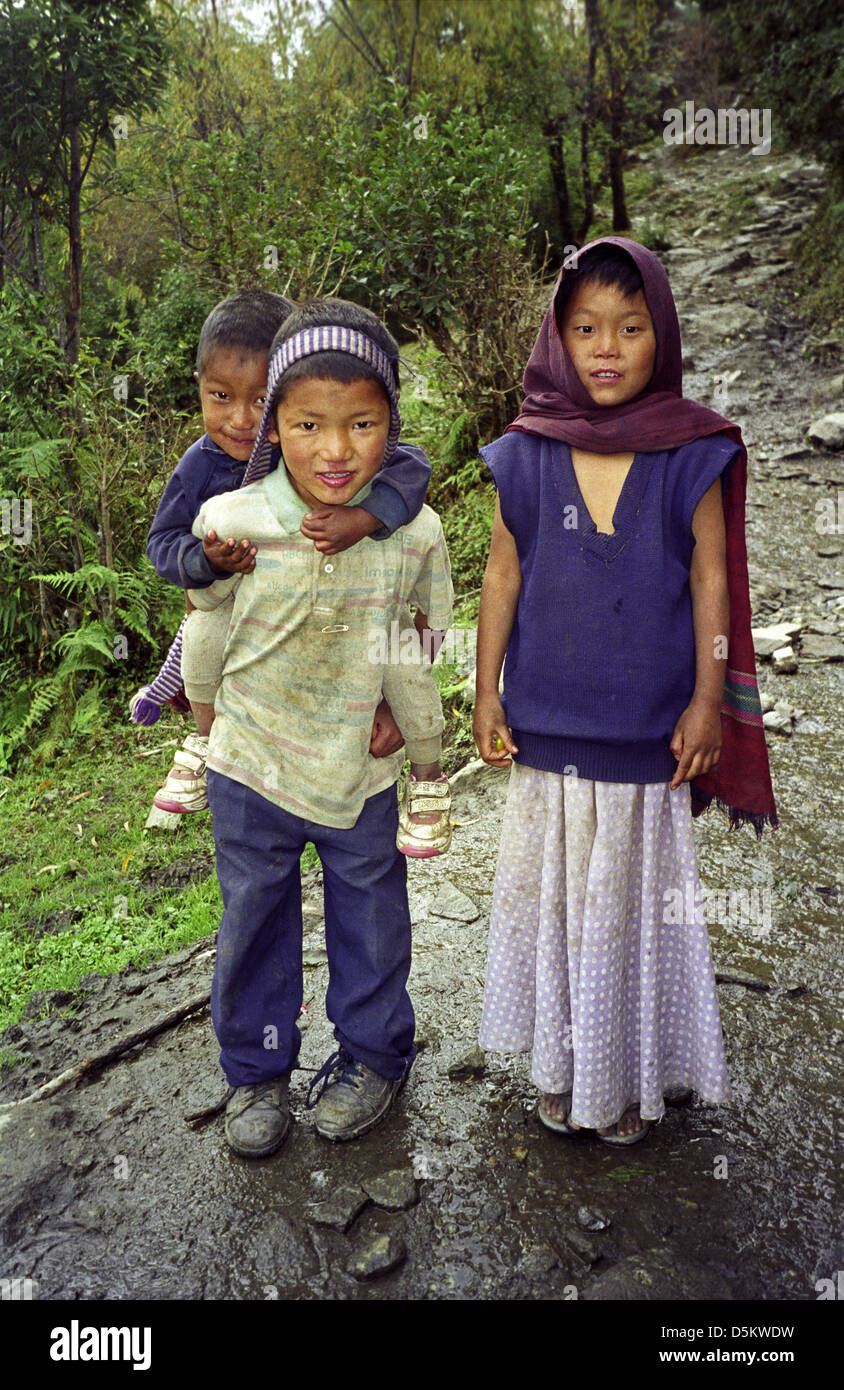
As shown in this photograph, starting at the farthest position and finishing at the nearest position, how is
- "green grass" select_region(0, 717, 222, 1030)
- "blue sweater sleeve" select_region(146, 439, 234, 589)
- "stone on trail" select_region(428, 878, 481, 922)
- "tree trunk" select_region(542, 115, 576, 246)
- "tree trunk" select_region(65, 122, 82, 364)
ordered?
"tree trunk" select_region(542, 115, 576, 246)
"tree trunk" select_region(65, 122, 82, 364)
"green grass" select_region(0, 717, 222, 1030)
"stone on trail" select_region(428, 878, 481, 922)
"blue sweater sleeve" select_region(146, 439, 234, 589)

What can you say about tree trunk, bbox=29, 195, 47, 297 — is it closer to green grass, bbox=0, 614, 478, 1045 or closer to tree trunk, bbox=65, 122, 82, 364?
tree trunk, bbox=65, 122, 82, 364

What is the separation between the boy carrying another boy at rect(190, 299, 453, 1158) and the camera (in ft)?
6.72

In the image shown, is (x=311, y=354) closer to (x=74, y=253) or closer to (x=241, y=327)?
(x=241, y=327)

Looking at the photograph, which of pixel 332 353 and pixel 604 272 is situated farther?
pixel 604 272

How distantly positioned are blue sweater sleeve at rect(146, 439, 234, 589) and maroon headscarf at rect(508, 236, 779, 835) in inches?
28.6

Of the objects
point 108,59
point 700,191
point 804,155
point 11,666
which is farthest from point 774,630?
point 700,191

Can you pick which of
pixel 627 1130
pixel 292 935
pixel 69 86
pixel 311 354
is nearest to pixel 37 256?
pixel 69 86

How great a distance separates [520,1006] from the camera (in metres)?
2.41

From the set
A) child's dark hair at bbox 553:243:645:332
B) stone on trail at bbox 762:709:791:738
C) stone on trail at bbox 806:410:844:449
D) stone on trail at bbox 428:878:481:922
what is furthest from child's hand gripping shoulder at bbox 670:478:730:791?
stone on trail at bbox 806:410:844:449

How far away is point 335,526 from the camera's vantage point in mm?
2051

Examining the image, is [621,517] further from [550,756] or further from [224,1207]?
[224,1207]

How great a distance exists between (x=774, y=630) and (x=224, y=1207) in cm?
427

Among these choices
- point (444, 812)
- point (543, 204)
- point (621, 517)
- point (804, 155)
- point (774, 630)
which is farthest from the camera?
point (543, 204)

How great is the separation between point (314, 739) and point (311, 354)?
0.81 metres
